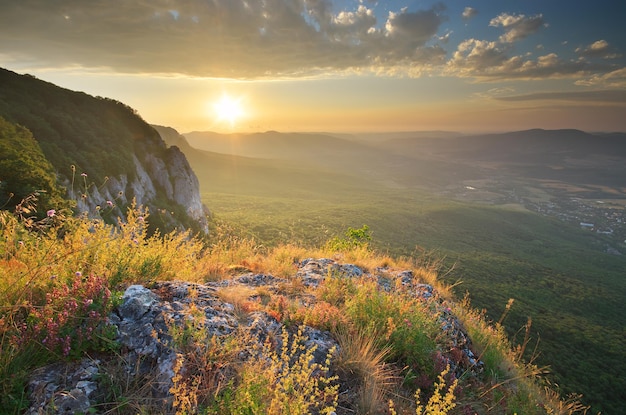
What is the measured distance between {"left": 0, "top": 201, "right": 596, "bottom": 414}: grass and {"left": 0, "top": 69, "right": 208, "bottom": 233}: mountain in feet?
82.3

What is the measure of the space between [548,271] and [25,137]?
122830 mm

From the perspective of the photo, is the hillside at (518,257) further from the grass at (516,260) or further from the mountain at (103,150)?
the mountain at (103,150)

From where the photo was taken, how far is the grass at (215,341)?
9.98ft

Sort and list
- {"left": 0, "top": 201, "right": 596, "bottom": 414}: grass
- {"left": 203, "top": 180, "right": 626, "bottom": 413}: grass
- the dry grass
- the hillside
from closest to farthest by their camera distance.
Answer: {"left": 0, "top": 201, "right": 596, "bottom": 414}: grass < the dry grass < {"left": 203, "top": 180, "right": 626, "bottom": 413}: grass < the hillside

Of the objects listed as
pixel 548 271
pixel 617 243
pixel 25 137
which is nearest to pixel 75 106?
pixel 25 137

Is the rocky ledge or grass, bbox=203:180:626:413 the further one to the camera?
grass, bbox=203:180:626:413

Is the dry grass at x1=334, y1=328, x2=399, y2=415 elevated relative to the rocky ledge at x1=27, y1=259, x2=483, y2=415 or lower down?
lower down

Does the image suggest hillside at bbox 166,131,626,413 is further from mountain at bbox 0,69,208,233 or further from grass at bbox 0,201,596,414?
mountain at bbox 0,69,208,233

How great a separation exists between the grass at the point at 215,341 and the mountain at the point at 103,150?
25075 millimetres

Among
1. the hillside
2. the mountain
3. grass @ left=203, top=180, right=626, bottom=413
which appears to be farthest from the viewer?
the hillside

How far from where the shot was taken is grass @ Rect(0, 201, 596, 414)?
3043 mm

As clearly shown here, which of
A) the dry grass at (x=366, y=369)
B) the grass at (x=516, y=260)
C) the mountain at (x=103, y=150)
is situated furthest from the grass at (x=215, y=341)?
the mountain at (x=103, y=150)

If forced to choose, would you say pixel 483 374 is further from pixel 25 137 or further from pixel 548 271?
pixel 548 271

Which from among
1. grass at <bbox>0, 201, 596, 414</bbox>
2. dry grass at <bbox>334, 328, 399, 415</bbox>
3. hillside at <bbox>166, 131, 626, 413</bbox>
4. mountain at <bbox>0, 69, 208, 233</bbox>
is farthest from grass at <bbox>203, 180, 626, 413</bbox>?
mountain at <bbox>0, 69, 208, 233</bbox>
